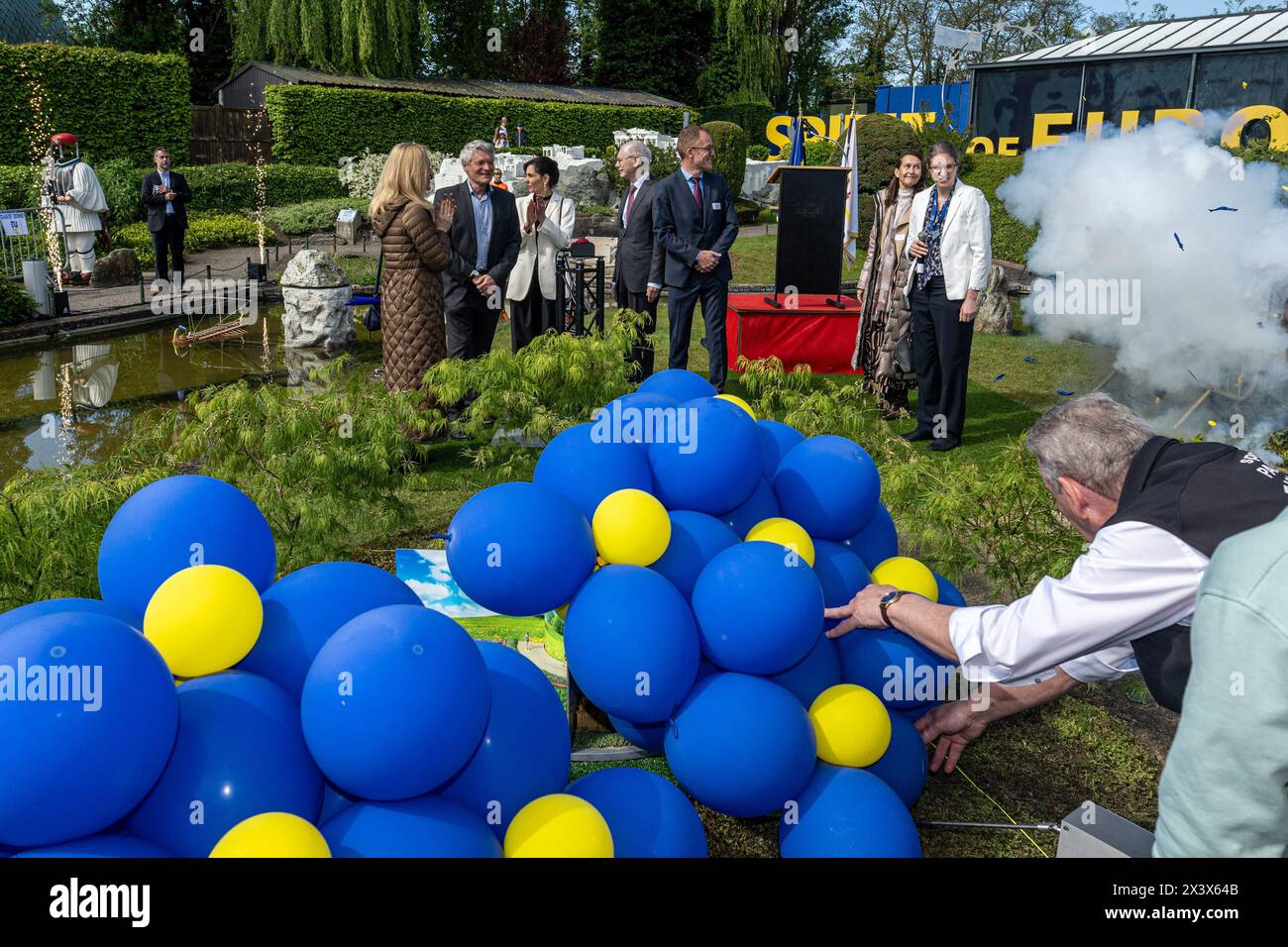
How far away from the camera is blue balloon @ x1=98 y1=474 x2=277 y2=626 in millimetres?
2932

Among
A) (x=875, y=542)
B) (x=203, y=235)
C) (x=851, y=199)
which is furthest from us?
(x=203, y=235)

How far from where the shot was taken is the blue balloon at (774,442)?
4082 millimetres

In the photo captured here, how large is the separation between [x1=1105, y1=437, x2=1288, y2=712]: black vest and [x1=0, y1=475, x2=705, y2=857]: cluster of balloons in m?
1.30

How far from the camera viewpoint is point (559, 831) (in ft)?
7.98

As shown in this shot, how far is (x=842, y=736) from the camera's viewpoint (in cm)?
315

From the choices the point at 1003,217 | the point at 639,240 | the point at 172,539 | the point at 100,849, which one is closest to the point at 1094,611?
the point at 100,849

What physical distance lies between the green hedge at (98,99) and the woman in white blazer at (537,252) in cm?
1691

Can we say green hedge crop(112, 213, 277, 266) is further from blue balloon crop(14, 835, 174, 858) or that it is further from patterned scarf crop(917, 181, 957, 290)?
blue balloon crop(14, 835, 174, 858)

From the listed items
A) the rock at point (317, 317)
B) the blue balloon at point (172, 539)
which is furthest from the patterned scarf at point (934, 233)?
the rock at point (317, 317)

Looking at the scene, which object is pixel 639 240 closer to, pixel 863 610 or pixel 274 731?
pixel 863 610

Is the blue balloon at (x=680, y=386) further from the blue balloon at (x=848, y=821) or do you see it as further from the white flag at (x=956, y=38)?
the white flag at (x=956, y=38)

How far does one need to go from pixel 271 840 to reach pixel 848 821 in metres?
1.61
